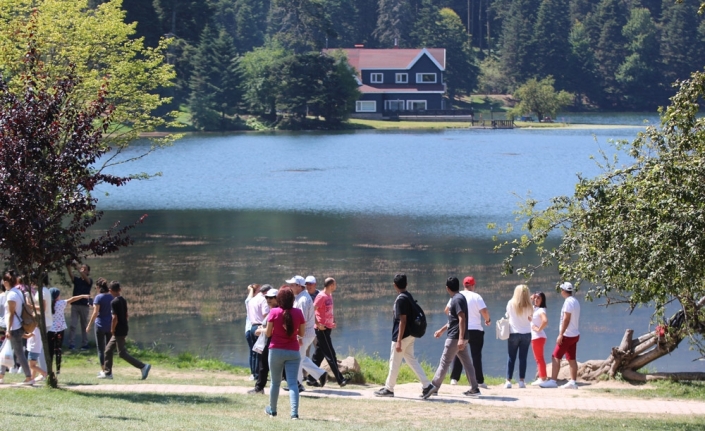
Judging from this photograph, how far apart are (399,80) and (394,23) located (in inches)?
1101

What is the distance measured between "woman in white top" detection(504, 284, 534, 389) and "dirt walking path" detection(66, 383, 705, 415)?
1.33 feet

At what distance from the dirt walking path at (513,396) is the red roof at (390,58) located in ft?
331

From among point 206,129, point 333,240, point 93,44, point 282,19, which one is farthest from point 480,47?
point 93,44

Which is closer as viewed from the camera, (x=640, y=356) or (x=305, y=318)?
(x=305, y=318)

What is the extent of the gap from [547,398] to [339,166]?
51.6m

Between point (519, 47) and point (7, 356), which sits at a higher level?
point (519, 47)

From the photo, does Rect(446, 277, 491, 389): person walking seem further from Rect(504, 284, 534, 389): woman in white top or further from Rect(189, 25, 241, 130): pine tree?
Rect(189, 25, 241, 130): pine tree

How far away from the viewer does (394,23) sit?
139000 mm

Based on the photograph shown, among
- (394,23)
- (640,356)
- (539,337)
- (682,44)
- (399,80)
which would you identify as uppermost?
(394,23)

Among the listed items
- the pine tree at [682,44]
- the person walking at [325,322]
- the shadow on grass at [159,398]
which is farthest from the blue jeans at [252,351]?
the pine tree at [682,44]

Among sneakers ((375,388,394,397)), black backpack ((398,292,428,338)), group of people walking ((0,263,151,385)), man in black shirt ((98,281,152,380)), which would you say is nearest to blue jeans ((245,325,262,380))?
group of people walking ((0,263,151,385))

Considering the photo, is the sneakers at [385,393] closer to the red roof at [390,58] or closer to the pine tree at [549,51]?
the red roof at [390,58]

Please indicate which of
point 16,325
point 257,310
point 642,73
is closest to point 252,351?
point 257,310

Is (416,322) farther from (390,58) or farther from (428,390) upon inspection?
(390,58)
